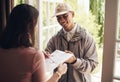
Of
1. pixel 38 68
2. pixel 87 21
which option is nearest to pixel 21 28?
pixel 38 68

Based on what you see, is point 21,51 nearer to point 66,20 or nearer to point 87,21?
point 66,20

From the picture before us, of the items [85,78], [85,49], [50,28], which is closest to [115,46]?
[85,49]

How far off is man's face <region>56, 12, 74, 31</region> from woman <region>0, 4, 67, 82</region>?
19.1 inches

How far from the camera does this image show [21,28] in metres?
1.19

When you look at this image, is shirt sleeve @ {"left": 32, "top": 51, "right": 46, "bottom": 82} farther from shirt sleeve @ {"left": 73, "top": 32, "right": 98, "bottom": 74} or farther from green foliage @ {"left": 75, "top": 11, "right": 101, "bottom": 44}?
green foliage @ {"left": 75, "top": 11, "right": 101, "bottom": 44}

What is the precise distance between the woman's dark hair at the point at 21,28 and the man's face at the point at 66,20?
0.48 metres

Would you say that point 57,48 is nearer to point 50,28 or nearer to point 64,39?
point 64,39

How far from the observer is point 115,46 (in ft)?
5.44

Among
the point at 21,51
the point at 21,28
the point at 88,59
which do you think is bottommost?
the point at 88,59

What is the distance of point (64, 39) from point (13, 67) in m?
0.65

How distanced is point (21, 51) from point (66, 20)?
597 mm

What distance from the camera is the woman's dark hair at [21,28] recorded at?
1.19m

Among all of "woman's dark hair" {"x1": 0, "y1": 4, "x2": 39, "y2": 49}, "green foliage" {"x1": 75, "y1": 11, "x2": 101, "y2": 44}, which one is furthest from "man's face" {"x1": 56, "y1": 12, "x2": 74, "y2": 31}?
"green foliage" {"x1": 75, "y1": 11, "x2": 101, "y2": 44}

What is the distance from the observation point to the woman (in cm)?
118
